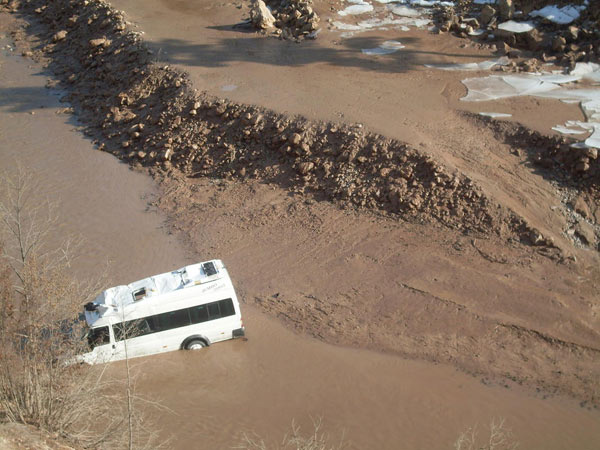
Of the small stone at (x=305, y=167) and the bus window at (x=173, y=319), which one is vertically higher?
the small stone at (x=305, y=167)

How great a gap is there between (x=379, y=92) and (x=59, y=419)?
1444 centimetres

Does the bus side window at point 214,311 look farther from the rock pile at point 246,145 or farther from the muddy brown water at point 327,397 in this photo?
the rock pile at point 246,145

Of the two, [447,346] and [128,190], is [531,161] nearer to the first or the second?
[447,346]

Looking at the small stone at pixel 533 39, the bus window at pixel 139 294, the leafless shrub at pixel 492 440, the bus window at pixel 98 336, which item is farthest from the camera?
the small stone at pixel 533 39

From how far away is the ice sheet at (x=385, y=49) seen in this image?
21.8 metres

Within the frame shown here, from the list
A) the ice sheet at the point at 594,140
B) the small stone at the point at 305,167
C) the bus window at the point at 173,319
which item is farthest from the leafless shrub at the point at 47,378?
the ice sheet at the point at 594,140

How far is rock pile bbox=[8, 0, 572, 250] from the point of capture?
51.3 ft

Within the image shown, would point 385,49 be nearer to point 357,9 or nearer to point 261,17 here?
point 357,9

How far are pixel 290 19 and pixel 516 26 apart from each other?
9.21 metres

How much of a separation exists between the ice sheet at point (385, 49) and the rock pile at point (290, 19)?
2545 millimetres

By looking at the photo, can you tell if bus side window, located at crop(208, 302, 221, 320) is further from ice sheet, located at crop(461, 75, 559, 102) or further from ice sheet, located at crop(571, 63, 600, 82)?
ice sheet, located at crop(571, 63, 600, 82)

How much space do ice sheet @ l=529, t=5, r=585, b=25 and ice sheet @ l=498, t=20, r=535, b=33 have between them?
0.71 metres

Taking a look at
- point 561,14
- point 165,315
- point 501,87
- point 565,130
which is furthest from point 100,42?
point 561,14

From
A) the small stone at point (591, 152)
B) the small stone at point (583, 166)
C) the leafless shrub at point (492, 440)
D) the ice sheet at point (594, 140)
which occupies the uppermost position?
the ice sheet at point (594, 140)
